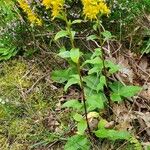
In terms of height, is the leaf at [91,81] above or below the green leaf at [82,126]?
above

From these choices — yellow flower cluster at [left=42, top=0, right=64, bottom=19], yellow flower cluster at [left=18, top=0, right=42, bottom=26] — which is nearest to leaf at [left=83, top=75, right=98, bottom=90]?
yellow flower cluster at [left=18, top=0, right=42, bottom=26]

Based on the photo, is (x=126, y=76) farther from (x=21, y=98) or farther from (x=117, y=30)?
(x=21, y=98)

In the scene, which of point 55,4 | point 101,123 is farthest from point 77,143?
point 55,4

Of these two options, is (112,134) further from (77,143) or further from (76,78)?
(76,78)

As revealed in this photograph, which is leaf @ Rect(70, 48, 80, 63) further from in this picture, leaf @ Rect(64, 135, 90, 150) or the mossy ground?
the mossy ground

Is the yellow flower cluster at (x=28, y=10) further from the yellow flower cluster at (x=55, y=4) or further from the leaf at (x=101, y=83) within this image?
the leaf at (x=101, y=83)

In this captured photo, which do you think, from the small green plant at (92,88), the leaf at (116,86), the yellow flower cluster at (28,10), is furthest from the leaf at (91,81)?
the yellow flower cluster at (28,10)

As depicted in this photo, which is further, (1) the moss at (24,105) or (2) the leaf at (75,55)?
(1) the moss at (24,105)

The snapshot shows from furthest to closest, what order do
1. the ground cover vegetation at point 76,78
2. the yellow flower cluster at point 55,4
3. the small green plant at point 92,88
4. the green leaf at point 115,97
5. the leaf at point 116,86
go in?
the leaf at point 116,86
the green leaf at point 115,97
the ground cover vegetation at point 76,78
the small green plant at point 92,88
the yellow flower cluster at point 55,4
